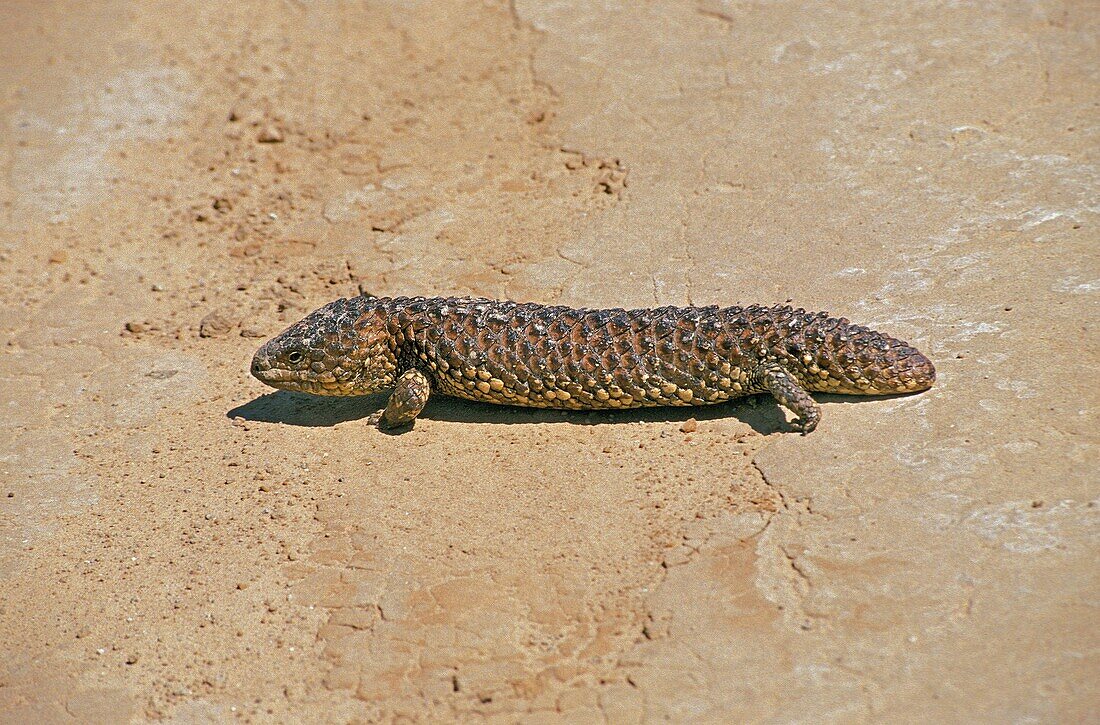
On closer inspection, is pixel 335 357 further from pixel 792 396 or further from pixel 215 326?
pixel 792 396

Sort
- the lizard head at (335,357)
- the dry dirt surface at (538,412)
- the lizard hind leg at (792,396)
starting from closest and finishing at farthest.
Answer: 1. the dry dirt surface at (538,412)
2. the lizard hind leg at (792,396)
3. the lizard head at (335,357)

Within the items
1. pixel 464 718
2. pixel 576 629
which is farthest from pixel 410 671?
pixel 576 629

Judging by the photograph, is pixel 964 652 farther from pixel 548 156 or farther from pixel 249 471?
pixel 548 156

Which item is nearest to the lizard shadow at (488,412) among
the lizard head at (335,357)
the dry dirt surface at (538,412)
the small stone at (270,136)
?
the dry dirt surface at (538,412)

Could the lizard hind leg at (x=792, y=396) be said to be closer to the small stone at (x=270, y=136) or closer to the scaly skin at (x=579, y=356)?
the scaly skin at (x=579, y=356)

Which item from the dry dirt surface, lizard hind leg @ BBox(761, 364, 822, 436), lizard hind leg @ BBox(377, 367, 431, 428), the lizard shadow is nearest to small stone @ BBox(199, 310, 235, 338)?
the dry dirt surface

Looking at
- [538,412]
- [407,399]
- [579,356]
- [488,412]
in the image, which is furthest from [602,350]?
[407,399]
